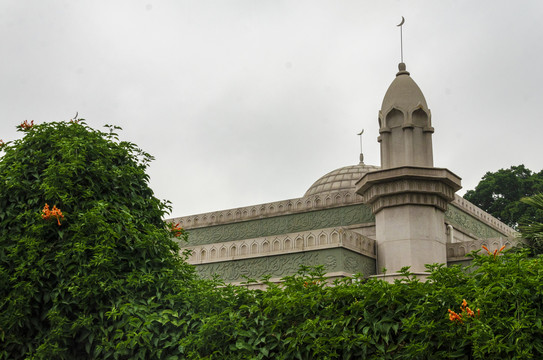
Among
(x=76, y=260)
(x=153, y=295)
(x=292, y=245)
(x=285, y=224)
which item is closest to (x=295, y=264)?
(x=292, y=245)

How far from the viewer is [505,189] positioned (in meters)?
36.2

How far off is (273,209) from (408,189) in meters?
5.33

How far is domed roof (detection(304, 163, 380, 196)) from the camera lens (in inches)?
826

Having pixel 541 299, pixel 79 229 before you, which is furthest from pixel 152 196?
pixel 541 299

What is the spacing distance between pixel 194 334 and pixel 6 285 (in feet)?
6.37

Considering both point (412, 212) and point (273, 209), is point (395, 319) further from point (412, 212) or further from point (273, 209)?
point (273, 209)

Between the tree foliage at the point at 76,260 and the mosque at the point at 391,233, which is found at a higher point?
the mosque at the point at 391,233

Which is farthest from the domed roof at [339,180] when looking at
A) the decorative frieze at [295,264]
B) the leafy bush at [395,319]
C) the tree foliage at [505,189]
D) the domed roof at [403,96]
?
the tree foliage at [505,189]

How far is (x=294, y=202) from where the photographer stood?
1888 cm

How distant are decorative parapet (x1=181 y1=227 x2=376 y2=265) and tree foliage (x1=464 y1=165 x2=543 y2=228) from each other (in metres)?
21.5

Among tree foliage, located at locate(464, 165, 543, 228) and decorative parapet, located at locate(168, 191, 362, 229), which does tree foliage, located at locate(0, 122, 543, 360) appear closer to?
decorative parapet, located at locate(168, 191, 362, 229)

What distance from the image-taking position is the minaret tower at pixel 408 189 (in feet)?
48.6

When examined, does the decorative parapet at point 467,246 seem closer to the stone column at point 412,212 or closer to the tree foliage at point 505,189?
the stone column at point 412,212

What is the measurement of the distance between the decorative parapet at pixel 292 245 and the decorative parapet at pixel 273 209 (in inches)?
109
